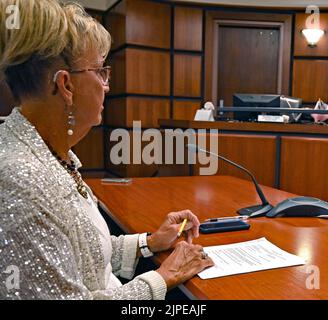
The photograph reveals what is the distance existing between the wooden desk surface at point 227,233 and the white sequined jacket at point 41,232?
0.21 m

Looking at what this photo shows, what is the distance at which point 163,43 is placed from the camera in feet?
17.7

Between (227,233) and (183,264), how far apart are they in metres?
0.31

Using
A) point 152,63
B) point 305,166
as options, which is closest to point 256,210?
point 305,166

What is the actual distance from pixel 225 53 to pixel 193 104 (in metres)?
0.91

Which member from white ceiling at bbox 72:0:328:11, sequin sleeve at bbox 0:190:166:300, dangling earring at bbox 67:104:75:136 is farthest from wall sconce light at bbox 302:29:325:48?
sequin sleeve at bbox 0:190:166:300

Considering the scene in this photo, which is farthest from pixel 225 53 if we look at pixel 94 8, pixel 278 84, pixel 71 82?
pixel 71 82

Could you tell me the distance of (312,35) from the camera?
5.55 m

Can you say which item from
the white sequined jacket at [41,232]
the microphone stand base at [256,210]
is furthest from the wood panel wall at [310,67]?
the white sequined jacket at [41,232]

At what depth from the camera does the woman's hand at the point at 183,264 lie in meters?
0.93

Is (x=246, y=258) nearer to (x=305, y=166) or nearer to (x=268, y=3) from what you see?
(x=305, y=166)

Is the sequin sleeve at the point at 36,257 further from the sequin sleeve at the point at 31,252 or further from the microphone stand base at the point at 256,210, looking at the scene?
the microphone stand base at the point at 256,210
